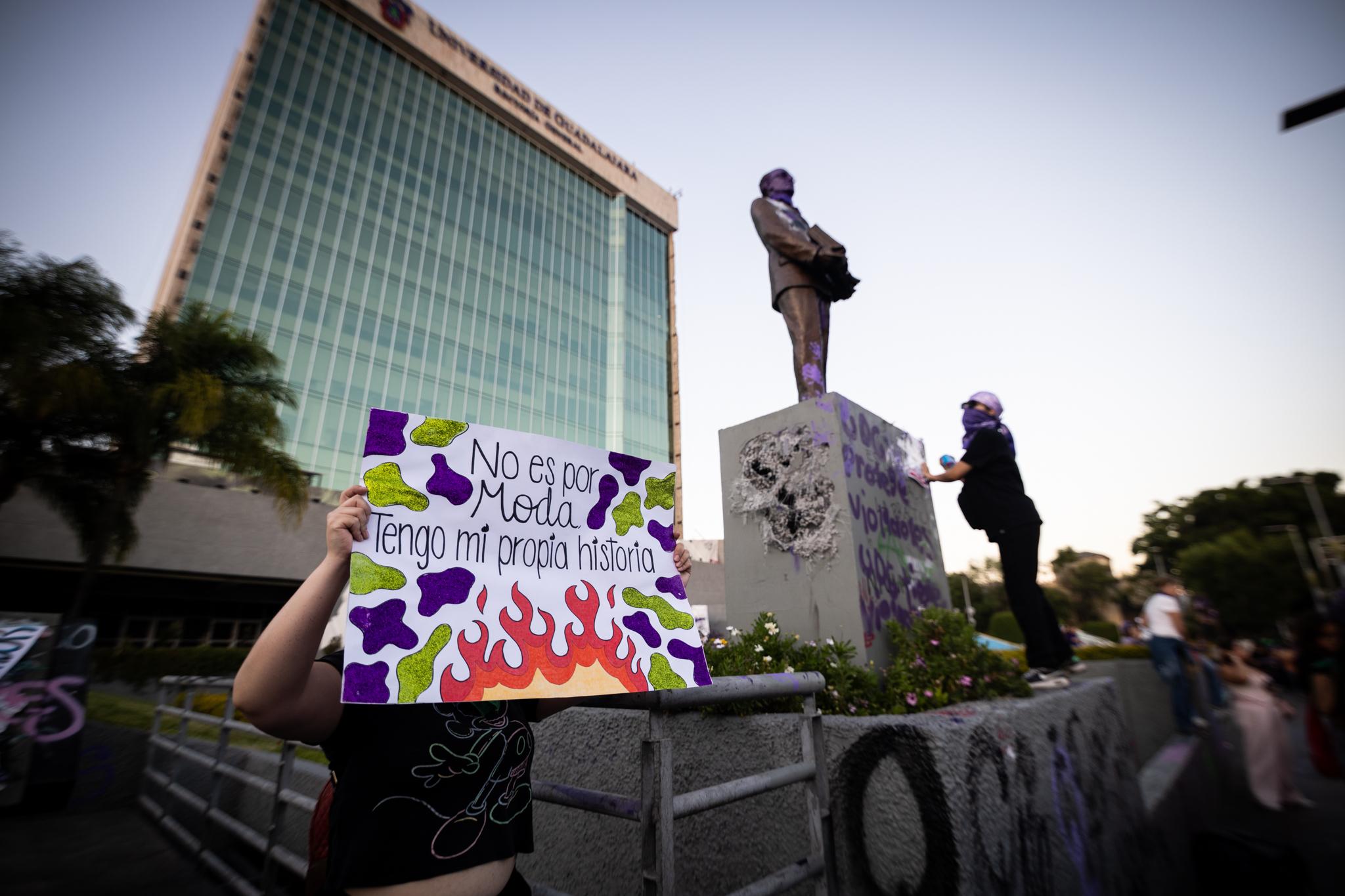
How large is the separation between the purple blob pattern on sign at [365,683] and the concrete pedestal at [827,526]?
2632mm

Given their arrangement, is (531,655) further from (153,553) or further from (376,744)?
(153,553)

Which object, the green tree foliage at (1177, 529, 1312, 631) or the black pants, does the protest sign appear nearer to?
the black pants

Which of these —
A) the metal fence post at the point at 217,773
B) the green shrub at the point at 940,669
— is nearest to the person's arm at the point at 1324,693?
the green shrub at the point at 940,669

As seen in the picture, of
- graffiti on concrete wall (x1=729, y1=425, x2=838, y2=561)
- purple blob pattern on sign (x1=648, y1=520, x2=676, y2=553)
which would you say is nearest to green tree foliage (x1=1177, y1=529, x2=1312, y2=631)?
graffiti on concrete wall (x1=729, y1=425, x2=838, y2=561)

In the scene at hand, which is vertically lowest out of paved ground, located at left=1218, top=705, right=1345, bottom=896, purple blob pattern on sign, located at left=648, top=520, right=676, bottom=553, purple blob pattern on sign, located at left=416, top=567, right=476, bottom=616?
paved ground, located at left=1218, top=705, right=1345, bottom=896

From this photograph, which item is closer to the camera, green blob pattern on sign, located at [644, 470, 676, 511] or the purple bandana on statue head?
green blob pattern on sign, located at [644, 470, 676, 511]

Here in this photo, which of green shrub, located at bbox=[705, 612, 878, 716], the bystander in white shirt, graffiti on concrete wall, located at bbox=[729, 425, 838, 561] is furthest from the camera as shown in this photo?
the bystander in white shirt

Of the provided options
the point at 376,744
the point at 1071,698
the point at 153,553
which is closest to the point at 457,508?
the point at 376,744

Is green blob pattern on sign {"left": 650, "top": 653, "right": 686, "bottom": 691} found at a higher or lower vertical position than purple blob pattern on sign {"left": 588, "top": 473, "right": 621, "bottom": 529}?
lower

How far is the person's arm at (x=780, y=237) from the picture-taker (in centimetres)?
480

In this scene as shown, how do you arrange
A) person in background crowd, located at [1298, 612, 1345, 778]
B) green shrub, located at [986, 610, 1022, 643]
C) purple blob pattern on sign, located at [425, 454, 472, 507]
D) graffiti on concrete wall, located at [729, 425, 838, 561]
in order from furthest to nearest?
green shrub, located at [986, 610, 1022, 643] → graffiti on concrete wall, located at [729, 425, 838, 561] → person in background crowd, located at [1298, 612, 1345, 778] → purple blob pattern on sign, located at [425, 454, 472, 507]

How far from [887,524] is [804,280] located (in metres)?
2.18

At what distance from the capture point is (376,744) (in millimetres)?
1366

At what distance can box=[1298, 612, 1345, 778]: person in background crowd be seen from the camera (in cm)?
331
